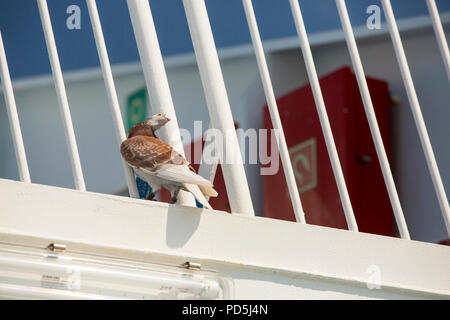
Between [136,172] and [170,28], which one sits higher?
[170,28]

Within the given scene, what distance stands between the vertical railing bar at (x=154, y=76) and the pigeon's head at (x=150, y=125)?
70mm

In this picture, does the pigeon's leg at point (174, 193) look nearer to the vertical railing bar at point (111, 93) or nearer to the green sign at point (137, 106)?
the vertical railing bar at point (111, 93)

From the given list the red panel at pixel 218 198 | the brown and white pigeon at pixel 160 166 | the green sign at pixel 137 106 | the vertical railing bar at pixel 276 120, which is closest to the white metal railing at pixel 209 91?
the vertical railing bar at pixel 276 120

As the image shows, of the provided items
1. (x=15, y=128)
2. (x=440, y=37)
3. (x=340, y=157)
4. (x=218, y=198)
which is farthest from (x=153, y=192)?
(x=340, y=157)

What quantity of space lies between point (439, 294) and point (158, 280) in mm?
1034

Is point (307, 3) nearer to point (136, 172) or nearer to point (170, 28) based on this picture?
point (170, 28)

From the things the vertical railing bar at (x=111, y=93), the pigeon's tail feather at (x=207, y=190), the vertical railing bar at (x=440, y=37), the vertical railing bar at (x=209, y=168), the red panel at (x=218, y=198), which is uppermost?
the red panel at (x=218, y=198)

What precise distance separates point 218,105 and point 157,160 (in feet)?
1.23

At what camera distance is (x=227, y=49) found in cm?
775

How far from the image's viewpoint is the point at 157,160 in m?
2.43

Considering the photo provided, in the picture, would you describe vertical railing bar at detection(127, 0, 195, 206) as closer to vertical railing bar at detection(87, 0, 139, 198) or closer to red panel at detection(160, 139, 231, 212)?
vertical railing bar at detection(87, 0, 139, 198)

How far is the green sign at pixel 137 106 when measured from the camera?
8573 mm

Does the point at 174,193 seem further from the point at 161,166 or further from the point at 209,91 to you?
the point at 209,91
